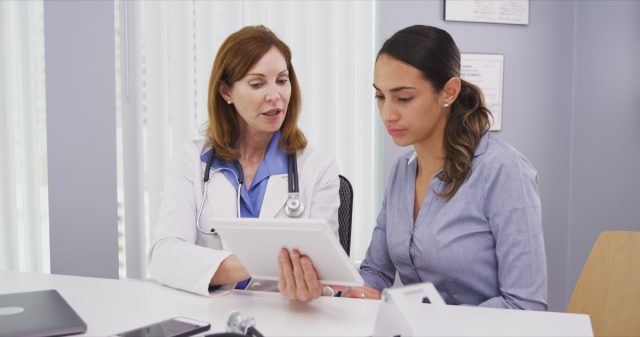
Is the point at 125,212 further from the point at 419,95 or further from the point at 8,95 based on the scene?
the point at 419,95

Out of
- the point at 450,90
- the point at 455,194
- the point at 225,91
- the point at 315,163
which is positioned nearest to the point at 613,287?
the point at 455,194

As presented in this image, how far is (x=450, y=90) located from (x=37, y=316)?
1.05 m

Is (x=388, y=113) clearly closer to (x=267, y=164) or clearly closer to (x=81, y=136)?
(x=267, y=164)

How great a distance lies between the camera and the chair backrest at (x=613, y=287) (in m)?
1.30

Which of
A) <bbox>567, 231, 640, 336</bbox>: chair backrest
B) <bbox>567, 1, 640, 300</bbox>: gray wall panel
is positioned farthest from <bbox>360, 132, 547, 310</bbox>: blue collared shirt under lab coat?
<bbox>567, 1, 640, 300</bbox>: gray wall panel

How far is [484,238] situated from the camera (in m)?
1.32

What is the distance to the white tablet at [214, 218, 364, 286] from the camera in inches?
37.8

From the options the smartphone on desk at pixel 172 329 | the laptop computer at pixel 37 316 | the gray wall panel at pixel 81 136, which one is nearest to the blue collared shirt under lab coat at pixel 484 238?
the smartphone on desk at pixel 172 329

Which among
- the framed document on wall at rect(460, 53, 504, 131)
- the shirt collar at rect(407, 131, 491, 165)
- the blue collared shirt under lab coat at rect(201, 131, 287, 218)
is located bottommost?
the blue collared shirt under lab coat at rect(201, 131, 287, 218)

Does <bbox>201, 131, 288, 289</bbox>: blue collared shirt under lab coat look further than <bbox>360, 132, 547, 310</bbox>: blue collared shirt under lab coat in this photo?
Yes

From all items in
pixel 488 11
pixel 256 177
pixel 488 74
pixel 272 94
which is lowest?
pixel 256 177

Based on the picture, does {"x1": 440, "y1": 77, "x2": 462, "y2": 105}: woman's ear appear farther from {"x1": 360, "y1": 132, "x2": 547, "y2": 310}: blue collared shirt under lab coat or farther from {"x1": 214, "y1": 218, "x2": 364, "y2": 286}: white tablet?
{"x1": 214, "y1": 218, "x2": 364, "y2": 286}: white tablet

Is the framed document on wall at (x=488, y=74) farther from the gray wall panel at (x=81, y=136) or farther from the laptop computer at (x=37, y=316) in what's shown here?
the laptop computer at (x=37, y=316)

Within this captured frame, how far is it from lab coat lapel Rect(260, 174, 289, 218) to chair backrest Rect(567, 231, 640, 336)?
0.84 meters
